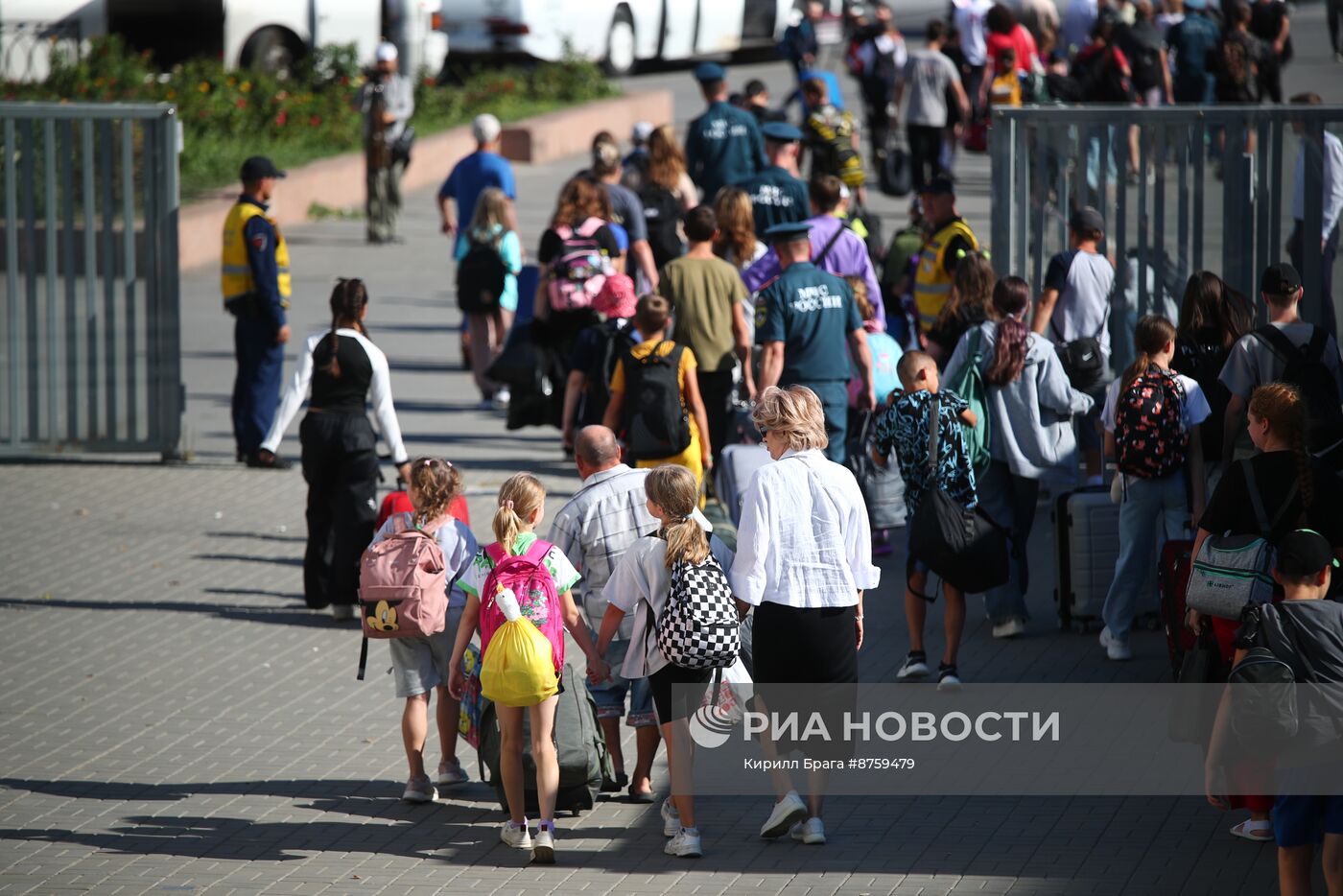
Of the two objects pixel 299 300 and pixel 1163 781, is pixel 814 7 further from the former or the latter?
pixel 1163 781

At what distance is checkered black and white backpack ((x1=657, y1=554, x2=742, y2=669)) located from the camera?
633cm

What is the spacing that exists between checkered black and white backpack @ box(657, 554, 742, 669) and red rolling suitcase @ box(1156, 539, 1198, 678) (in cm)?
225

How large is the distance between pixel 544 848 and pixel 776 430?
1.70 m

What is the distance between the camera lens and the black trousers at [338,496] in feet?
31.2

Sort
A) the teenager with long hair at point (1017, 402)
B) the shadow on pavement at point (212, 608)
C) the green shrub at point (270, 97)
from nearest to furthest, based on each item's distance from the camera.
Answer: the teenager with long hair at point (1017, 402)
the shadow on pavement at point (212, 608)
the green shrub at point (270, 97)

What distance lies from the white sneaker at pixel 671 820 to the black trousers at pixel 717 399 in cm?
409

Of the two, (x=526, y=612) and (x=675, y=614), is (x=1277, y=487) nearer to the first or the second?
(x=675, y=614)

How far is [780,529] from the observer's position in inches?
256

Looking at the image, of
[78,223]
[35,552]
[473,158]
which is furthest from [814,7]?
[35,552]

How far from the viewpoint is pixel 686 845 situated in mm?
6562

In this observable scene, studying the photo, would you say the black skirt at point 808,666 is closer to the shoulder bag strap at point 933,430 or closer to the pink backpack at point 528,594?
the pink backpack at point 528,594

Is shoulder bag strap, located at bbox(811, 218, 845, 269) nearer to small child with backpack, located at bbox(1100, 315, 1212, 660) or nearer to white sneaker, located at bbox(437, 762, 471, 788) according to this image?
small child with backpack, located at bbox(1100, 315, 1212, 660)

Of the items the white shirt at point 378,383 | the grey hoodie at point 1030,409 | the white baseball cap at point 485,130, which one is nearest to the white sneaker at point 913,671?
the grey hoodie at point 1030,409

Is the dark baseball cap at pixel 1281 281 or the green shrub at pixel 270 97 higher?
the green shrub at pixel 270 97
